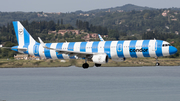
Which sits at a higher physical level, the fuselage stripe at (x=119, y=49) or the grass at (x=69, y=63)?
the fuselage stripe at (x=119, y=49)

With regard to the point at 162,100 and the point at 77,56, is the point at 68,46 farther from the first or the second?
the point at 162,100

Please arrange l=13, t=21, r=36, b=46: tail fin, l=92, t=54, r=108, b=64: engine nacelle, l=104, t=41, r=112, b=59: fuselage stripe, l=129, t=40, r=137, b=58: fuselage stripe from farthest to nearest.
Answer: l=13, t=21, r=36, b=46: tail fin → l=104, t=41, r=112, b=59: fuselage stripe → l=92, t=54, r=108, b=64: engine nacelle → l=129, t=40, r=137, b=58: fuselage stripe

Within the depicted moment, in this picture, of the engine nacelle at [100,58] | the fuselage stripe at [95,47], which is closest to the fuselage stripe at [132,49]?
the engine nacelle at [100,58]

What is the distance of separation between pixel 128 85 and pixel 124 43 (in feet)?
49.3

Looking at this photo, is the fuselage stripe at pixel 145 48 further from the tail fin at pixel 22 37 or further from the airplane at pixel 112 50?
the tail fin at pixel 22 37

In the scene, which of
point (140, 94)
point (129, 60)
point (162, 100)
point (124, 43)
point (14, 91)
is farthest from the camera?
point (129, 60)

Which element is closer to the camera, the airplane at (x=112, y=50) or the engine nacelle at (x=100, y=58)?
the airplane at (x=112, y=50)

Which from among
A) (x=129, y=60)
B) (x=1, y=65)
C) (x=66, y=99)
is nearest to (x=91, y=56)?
(x=66, y=99)

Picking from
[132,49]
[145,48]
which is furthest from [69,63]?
[145,48]

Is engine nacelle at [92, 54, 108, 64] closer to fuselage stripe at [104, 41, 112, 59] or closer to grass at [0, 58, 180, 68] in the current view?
fuselage stripe at [104, 41, 112, 59]

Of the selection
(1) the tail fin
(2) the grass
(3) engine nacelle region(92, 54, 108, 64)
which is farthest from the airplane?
(2) the grass

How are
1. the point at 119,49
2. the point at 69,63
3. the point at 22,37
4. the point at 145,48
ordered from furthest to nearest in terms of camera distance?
the point at 69,63 → the point at 22,37 → the point at 119,49 → the point at 145,48

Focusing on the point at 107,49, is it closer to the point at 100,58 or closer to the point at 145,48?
the point at 100,58

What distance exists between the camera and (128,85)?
42.6 m
